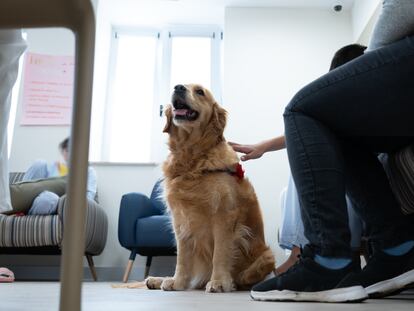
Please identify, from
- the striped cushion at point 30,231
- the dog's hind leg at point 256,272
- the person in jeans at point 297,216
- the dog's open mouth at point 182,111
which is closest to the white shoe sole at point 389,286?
the person in jeans at point 297,216

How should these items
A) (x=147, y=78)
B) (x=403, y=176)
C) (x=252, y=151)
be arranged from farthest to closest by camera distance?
(x=147, y=78), (x=252, y=151), (x=403, y=176)

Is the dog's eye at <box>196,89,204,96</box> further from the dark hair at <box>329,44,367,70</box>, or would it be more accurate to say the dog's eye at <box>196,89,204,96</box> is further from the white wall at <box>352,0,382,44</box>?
the white wall at <box>352,0,382,44</box>

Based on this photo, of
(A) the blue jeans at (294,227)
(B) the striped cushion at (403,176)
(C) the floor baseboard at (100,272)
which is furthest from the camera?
(C) the floor baseboard at (100,272)

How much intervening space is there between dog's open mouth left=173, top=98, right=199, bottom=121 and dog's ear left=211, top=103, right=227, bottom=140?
9 centimetres

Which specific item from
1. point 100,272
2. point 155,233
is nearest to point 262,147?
point 155,233

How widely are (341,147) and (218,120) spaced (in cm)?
100

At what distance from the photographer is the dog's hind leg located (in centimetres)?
191

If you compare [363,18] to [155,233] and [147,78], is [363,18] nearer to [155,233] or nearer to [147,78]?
[147,78]

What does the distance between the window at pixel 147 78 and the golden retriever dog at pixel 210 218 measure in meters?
2.42

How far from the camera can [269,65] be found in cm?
441

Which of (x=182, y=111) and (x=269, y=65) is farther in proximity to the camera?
(x=269, y=65)

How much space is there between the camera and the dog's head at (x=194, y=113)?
2152mm

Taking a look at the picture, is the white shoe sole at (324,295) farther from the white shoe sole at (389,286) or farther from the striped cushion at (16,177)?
the striped cushion at (16,177)

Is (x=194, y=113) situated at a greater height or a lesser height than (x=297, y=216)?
greater
